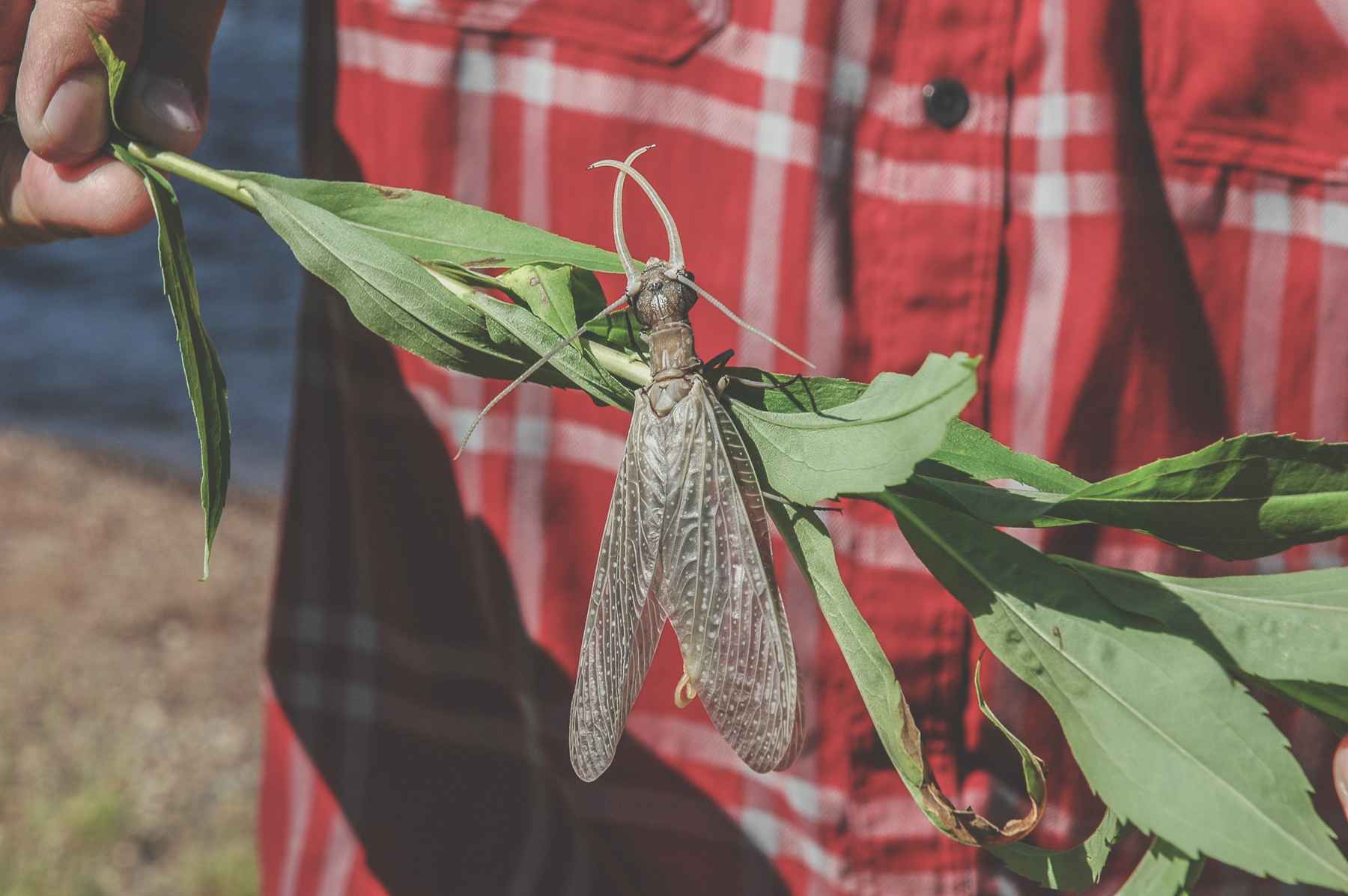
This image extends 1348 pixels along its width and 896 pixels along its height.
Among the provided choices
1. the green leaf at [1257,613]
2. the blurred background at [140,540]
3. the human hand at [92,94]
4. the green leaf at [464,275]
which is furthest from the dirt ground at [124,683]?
the green leaf at [1257,613]

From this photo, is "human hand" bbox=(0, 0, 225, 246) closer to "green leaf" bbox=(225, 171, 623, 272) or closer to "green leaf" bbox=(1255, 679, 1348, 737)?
"green leaf" bbox=(225, 171, 623, 272)

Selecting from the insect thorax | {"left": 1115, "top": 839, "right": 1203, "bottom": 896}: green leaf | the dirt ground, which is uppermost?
the insect thorax

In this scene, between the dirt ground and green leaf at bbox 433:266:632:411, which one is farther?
the dirt ground

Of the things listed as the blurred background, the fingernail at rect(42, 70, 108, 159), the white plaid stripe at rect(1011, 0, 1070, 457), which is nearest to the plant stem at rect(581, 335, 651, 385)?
the fingernail at rect(42, 70, 108, 159)

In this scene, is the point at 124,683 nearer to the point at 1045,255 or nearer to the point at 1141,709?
the point at 1045,255

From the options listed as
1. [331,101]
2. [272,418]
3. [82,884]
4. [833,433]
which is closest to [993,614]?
[833,433]

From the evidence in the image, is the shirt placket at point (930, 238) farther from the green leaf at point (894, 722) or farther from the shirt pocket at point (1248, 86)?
the green leaf at point (894, 722)
